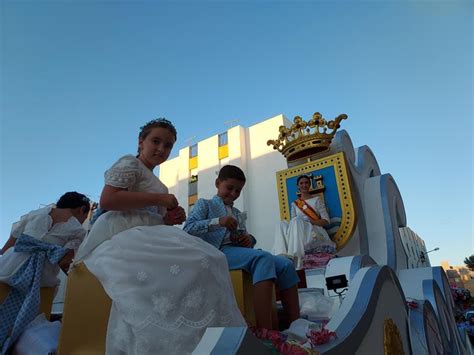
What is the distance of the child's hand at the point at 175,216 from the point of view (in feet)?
4.73

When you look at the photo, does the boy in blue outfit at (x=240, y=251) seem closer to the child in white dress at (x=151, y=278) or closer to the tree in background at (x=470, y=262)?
the child in white dress at (x=151, y=278)

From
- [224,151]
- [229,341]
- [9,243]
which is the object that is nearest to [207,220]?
[229,341]

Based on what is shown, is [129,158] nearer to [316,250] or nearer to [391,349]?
[391,349]

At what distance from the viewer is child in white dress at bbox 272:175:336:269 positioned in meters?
Result: 3.79

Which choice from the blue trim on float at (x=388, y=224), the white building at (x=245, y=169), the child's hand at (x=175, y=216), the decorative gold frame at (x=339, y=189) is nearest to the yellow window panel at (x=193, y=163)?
the white building at (x=245, y=169)

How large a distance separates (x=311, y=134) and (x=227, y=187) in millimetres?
3261

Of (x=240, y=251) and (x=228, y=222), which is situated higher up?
(x=228, y=222)

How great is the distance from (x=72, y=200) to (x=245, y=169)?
15034 millimetres

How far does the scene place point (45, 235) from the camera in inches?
81.4

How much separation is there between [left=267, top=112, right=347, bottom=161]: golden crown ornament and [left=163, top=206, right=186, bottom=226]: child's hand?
368cm

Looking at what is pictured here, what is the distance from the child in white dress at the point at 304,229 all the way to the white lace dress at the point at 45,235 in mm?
2370

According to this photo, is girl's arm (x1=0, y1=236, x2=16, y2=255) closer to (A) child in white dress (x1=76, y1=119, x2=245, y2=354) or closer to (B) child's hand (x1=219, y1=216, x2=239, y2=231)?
(A) child in white dress (x1=76, y1=119, x2=245, y2=354)

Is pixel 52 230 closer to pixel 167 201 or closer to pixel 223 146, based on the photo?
pixel 167 201

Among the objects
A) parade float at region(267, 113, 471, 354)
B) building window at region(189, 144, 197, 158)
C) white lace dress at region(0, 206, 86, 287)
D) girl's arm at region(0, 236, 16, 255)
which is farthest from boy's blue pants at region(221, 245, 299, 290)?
building window at region(189, 144, 197, 158)
